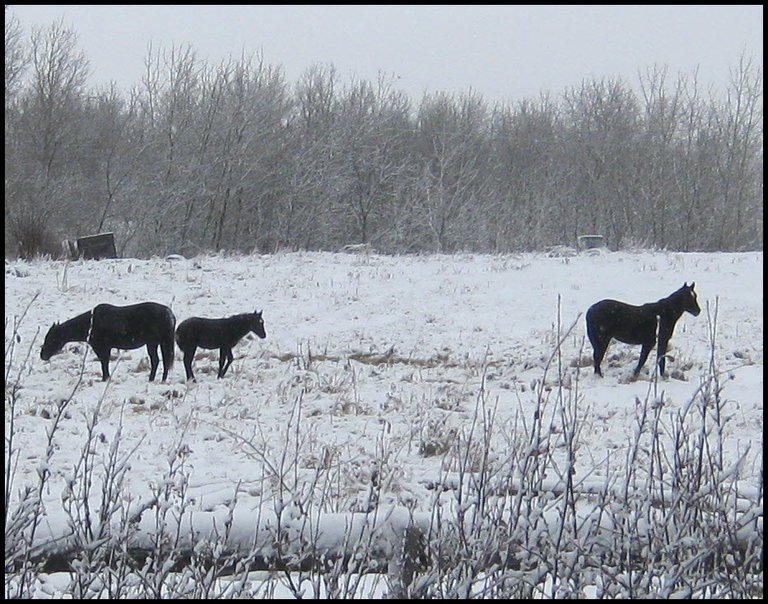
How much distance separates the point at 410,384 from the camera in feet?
37.3

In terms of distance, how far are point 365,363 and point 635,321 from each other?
4.09 meters

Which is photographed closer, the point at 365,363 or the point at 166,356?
the point at 166,356

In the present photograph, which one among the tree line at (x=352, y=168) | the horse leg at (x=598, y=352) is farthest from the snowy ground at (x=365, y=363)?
the tree line at (x=352, y=168)

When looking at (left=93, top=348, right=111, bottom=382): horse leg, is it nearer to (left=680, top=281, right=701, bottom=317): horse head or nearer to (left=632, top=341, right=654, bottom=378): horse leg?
(left=632, top=341, right=654, bottom=378): horse leg

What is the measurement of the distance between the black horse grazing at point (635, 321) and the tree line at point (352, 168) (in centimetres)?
2395

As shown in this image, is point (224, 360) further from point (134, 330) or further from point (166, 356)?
point (134, 330)

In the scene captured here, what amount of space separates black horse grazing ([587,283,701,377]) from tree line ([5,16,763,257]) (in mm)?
23949

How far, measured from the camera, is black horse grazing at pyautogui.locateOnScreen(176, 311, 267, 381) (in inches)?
454

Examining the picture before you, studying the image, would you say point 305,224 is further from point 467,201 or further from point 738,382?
point 738,382

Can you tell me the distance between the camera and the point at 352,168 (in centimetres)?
4369

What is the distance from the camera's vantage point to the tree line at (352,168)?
122ft

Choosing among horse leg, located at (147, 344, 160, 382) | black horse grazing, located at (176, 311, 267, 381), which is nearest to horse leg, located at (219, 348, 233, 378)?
black horse grazing, located at (176, 311, 267, 381)

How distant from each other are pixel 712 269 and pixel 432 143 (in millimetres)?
29153

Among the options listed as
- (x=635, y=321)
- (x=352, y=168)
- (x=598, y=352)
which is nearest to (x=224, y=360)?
(x=598, y=352)
